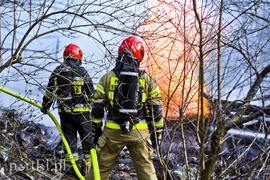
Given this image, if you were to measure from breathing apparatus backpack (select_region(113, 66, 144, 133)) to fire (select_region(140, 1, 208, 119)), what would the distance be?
0.77ft

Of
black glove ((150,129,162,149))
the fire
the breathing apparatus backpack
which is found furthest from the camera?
the breathing apparatus backpack

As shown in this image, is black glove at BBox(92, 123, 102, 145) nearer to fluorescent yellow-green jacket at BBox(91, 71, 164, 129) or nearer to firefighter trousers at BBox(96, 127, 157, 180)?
fluorescent yellow-green jacket at BBox(91, 71, 164, 129)

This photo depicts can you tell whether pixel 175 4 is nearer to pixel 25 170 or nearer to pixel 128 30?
pixel 128 30

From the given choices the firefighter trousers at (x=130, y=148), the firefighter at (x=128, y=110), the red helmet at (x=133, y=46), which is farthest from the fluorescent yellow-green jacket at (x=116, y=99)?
the red helmet at (x=133, y=46)

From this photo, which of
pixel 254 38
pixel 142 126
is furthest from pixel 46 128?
pixel 254 38

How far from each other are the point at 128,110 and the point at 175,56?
1.06 m

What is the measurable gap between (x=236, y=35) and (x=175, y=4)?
83cm

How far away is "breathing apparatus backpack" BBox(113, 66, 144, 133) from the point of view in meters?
4.55

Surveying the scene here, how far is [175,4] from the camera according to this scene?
146 inches

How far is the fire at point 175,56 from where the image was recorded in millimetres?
2994

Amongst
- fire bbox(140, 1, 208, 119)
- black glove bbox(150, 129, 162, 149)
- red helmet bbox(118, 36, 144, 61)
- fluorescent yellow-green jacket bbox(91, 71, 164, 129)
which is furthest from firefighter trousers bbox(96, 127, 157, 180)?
red helmet bbox(118, 36, 144, 61)

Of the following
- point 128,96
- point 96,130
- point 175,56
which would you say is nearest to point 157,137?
point 175,56

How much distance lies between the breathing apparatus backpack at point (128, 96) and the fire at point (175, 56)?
0.23 m

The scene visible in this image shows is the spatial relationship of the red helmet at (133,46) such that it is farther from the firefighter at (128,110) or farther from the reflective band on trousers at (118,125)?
the reflective band on trousers at (118,125)
